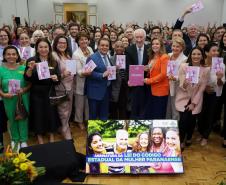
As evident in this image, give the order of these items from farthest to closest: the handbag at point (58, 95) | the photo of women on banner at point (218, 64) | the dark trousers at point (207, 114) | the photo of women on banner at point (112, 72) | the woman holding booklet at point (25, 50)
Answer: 1. the woman holding booklet at point (25, 50)
2. the photo of women on banner at point (112, 72)
3. the dark trousers at point (207, 114)
4. the handbag at point (58, 95)
5. the photo of women on banner at point (218, 64)

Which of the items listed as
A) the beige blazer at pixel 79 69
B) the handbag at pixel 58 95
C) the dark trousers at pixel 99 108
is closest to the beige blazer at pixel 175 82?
the dark trousers at pixel 99 108

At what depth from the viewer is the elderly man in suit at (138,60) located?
4320mm

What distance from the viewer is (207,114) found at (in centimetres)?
409

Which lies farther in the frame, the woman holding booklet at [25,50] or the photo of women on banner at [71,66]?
the woman holding booklet at [25,50]

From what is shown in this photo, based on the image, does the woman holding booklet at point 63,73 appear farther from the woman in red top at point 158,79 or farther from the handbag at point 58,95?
the woman in red top at point 158,79

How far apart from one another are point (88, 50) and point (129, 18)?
13408 millimetres

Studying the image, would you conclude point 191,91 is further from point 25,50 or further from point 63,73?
point 25,50

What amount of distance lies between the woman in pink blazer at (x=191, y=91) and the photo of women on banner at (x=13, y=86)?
2.13m

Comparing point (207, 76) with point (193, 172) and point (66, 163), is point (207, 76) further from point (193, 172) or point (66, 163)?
point (66, 163)

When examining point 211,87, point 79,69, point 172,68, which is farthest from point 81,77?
point 211,87

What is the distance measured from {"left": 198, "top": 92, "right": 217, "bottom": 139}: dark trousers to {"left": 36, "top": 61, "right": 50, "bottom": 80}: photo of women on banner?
7.24 feet

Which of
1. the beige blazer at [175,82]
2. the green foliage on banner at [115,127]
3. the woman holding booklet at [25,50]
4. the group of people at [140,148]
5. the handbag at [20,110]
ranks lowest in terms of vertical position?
the group of people at [140,148]

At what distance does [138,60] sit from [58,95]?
1.33m

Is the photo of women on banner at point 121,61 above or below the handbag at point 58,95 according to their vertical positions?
above
